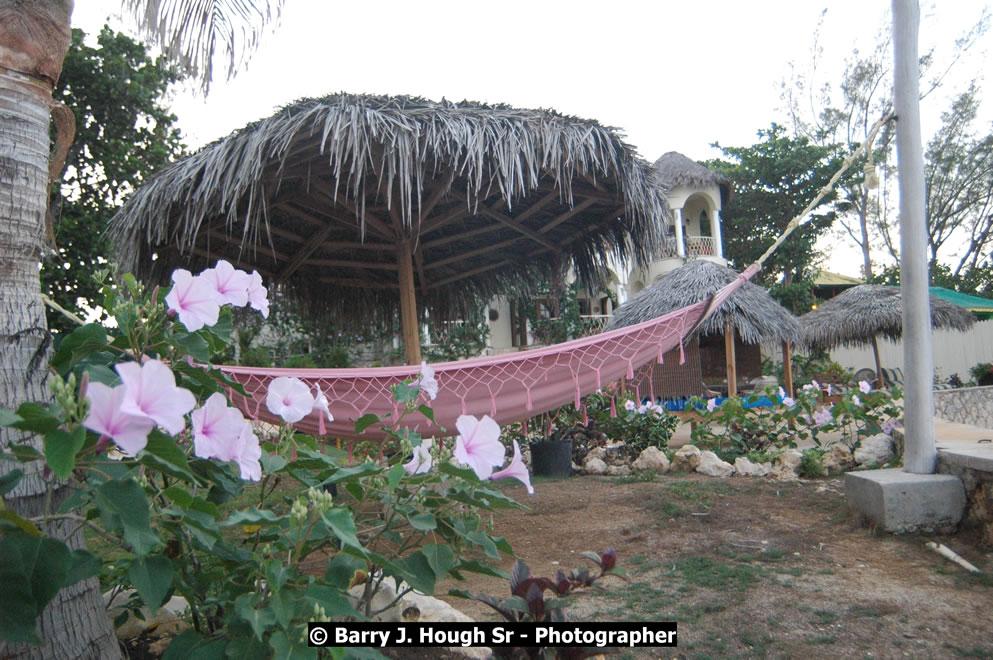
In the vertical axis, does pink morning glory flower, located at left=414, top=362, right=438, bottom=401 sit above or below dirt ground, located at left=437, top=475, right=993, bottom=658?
above

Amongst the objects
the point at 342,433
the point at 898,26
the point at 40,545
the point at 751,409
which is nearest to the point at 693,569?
the point at 342,433

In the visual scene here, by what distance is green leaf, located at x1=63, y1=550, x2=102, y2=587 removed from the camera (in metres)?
0.61

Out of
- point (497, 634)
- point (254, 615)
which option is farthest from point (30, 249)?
point (497, 634)

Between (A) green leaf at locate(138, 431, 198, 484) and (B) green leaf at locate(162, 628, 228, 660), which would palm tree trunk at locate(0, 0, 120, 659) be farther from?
(A) green leaf at locate(138, 431, 198, 484)

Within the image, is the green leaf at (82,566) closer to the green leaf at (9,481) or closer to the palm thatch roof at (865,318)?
the green leaf at (9,481)

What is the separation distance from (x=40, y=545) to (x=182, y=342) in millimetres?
232

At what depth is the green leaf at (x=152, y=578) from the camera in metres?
0.59

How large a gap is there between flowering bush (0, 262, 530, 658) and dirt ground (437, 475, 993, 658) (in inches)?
5.9

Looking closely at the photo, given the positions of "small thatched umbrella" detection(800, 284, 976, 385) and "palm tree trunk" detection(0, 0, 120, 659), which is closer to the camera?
"palm tree trunk" detection(0, 0, 120, 659)

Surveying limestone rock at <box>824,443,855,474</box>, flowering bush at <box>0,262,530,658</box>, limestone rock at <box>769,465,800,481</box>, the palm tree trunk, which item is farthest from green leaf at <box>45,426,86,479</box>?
limestone rock at <box>824,443,855,474</box>

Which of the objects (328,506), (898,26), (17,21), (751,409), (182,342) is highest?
(898,26)

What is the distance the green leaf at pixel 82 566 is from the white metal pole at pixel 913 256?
245cm

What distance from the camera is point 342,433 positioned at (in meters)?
2.47

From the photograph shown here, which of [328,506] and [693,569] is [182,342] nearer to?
[328,506]
